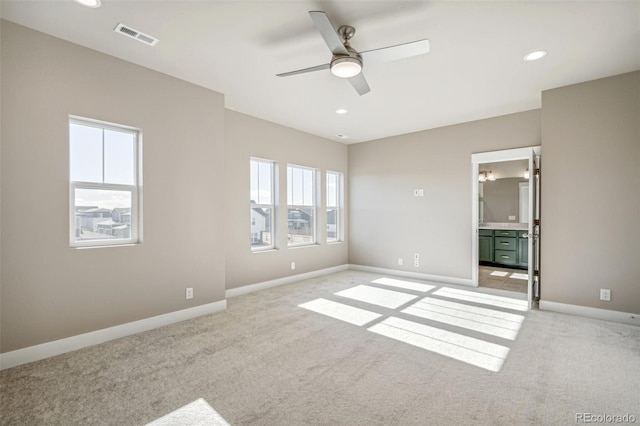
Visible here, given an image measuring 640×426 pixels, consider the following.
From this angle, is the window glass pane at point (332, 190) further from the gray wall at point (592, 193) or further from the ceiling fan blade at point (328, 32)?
the ceiling fan blade at point (328, 32)

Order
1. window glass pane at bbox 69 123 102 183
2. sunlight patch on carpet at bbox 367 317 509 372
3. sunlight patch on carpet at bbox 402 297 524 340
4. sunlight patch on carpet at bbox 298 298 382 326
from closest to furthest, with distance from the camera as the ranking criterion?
sunlight patch on carpet at bbox 367 317 509 372 → window glass pane at bbox 69 123 102 183 → sunlight patch on carpet at bbox 402 297 524 340 → sunlight patch on carpet at bbox 298 298 382 326

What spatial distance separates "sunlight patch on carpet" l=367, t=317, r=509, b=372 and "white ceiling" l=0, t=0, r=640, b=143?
110 inches

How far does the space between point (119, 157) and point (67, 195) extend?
0.63 metres

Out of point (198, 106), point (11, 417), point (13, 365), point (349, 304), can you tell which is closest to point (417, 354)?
point (349, 304)

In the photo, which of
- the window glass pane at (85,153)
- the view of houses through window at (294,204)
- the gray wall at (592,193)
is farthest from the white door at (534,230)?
the window glass pane at (85,153)

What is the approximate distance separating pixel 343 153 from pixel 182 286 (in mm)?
4357

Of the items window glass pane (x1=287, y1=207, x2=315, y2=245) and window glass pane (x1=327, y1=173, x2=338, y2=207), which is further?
window glass pane (x1=327, y1=173, x2=338, y2=207)

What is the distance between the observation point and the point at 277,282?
5.21 meters

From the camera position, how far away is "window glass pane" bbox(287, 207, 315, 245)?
5.68m

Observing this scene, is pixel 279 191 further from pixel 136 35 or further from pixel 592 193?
pixel 592 193

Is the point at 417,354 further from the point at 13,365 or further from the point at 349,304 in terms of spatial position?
the point at 13,365

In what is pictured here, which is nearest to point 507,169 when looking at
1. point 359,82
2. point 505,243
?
point 505,243

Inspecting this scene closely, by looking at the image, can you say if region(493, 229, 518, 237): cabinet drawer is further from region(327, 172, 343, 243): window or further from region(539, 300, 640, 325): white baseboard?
region(327, 172, 343, 243): window

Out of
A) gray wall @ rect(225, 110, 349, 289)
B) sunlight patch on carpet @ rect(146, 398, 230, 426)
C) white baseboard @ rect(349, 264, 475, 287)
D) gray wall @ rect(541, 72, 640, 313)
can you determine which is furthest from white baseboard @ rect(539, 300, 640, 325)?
sunlight patch on carpet @ rect(146, 398, 230, 426)
